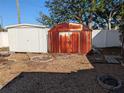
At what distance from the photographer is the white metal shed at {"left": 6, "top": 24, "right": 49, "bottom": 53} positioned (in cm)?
1578

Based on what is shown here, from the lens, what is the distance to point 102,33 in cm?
1919

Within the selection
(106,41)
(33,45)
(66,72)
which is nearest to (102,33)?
(106,41)

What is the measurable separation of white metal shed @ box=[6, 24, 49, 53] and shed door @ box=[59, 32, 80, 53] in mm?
1507

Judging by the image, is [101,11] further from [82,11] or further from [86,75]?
[86,75]

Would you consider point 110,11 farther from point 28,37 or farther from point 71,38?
point 28,37

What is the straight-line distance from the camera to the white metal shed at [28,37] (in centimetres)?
1578

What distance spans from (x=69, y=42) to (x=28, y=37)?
358 cm

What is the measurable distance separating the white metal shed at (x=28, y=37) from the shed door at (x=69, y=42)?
151 centimetres

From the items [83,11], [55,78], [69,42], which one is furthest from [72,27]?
[83,11]

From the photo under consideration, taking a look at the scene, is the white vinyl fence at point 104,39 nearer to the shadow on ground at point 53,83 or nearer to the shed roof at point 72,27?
the shed roof at point 72,27

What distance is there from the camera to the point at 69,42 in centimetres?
1494

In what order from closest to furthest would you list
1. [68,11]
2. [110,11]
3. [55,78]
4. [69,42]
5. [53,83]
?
[53,83], [55,78], [69,42], [110,11], [68,11]

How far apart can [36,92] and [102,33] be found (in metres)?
14.0

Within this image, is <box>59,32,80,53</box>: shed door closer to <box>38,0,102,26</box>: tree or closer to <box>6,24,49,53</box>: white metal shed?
<box>6,24,49,53</box>: white metal shed
